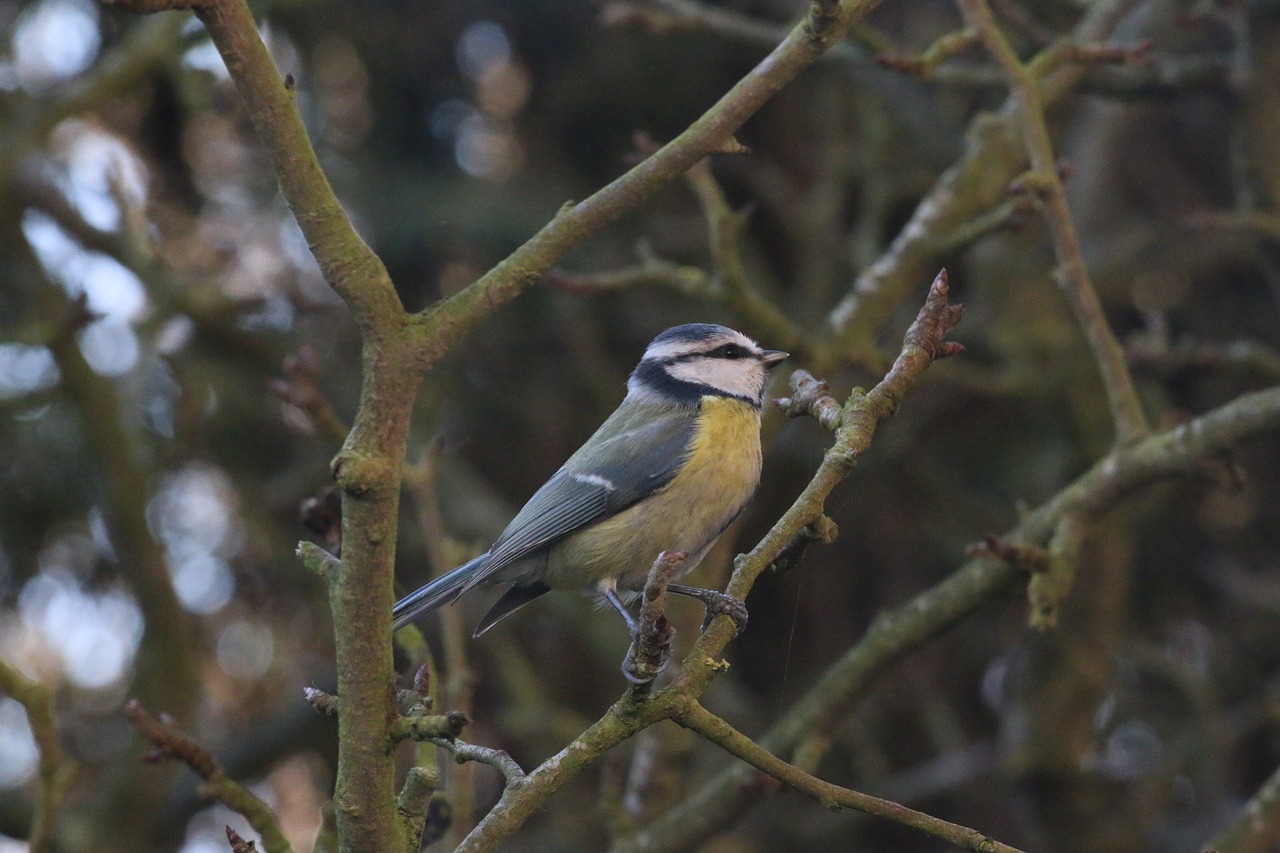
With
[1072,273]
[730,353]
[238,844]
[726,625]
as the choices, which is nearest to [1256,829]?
[1072,273]

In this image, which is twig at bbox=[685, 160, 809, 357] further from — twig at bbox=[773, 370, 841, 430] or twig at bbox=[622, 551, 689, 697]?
twig at bbox=[622, 551, 689, 697]

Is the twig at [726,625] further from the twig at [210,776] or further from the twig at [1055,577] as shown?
the twig at [1055,577]

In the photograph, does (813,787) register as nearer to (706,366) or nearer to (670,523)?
(670,523)

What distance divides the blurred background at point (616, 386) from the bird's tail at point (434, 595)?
92cm

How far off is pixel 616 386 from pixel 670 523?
2.57 metres

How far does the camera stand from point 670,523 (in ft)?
9.86

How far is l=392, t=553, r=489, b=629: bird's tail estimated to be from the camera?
9.01ft

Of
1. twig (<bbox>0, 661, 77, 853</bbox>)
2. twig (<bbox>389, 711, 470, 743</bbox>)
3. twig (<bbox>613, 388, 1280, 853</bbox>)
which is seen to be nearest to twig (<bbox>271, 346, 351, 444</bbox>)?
twig (<bbox>0, 661, 77, 853</bbox>)

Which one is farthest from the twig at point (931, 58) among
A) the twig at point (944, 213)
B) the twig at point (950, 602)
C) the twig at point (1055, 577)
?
the twig at point (1055, 577)

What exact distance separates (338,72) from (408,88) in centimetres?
34

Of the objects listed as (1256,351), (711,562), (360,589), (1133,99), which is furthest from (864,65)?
(360,589)

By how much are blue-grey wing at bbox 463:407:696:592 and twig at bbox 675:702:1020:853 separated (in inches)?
45.4

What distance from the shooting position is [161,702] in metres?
4.27

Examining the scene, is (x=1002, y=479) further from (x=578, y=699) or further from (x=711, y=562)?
(x=711, y=562)
